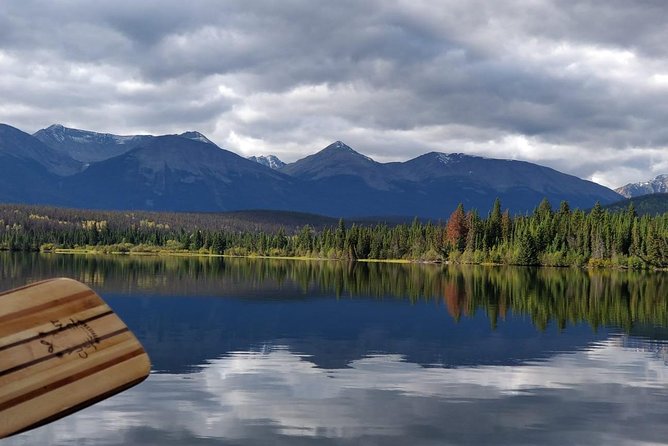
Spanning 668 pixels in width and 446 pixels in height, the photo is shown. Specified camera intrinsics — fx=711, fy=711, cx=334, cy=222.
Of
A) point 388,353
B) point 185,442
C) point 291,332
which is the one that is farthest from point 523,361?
point 185,442

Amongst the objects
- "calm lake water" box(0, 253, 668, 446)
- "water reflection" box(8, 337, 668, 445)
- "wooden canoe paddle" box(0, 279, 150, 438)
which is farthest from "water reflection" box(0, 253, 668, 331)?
"wooden canoe paddle" box(0, 279, 150, 438)

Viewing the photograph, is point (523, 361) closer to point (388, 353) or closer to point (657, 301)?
point (388, 353)

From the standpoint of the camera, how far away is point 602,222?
18212cm

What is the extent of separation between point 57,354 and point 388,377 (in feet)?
84.0

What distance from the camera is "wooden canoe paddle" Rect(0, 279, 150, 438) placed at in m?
5.83

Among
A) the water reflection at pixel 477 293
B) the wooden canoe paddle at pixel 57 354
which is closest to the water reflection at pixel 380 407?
the wooden canoe paddle at pixel 57 354

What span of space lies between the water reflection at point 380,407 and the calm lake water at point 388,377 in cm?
8

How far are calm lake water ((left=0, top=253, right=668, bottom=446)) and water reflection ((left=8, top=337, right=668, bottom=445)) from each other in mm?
77

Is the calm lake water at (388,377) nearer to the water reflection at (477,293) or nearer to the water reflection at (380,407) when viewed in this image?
the water reflection at (380,407)

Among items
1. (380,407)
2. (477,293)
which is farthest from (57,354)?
(477,293)

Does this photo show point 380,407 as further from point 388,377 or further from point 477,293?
point 477,293

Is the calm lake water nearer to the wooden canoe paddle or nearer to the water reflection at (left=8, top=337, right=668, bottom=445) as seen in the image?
the water reflection at (left=8, top=337, right=668, bottom=445)

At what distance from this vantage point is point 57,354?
6.07m

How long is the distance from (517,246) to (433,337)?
139 meters
